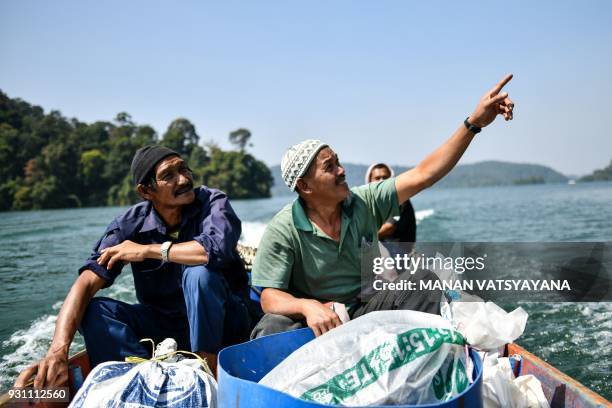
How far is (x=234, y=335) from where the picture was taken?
259cm

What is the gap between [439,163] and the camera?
7.17ft

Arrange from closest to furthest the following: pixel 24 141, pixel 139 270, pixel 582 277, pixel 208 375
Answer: pixel 208 375
pixel 139 270
pixel 582 277
pixel 24 141

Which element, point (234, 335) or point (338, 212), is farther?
point (234, 335)

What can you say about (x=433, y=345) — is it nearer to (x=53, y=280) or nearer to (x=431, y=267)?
(x=431, y=267)

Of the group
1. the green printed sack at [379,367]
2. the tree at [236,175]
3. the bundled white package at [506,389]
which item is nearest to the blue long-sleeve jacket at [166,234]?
the green printed sack at [379,367]

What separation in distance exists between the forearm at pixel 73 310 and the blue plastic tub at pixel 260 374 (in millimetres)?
1006

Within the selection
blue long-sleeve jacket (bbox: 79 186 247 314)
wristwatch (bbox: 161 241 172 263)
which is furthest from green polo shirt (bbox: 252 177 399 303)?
wristwatch (bbox: 161 241 172 263)

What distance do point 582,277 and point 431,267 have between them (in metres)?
5.49

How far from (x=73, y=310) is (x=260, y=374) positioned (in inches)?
42.6

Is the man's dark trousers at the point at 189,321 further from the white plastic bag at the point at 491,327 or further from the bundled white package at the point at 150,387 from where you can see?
the white plastic bag at the point at 491,327

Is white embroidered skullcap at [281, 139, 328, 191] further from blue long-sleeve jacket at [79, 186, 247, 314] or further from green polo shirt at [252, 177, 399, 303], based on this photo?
→ blue long-sleeve jacket at [79, 186, 247, 314]

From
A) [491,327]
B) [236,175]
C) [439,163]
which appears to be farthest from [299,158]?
[236,175]

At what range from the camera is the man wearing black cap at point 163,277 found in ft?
7.47

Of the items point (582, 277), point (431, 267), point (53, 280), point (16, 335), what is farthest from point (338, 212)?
point (53, 280)
